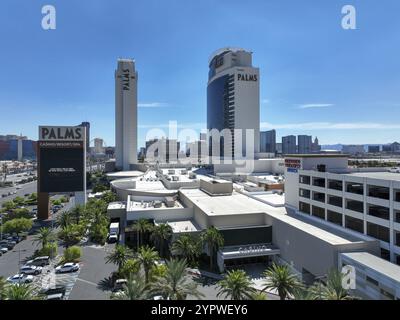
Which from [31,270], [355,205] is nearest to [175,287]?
[355,205]

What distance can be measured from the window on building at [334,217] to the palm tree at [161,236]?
20.8 m

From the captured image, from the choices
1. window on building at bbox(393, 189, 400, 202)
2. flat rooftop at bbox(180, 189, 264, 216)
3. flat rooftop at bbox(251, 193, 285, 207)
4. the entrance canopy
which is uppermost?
window on building at bbox(393, 189, 400, 202)

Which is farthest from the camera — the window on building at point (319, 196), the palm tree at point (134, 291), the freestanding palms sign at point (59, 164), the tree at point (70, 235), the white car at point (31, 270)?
the freestanding palms sign at point (59, 164)

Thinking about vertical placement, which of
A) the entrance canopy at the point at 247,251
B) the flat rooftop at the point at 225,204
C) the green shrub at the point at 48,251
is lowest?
the green shrub at the point at 48,251

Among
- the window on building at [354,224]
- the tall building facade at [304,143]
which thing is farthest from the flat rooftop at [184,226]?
the tall building facade at [304,143]

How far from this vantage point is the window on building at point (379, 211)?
25353mm

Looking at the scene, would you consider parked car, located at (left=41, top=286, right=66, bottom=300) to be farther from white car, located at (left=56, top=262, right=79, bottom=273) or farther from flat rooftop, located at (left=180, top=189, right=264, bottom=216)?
flat rooftop, located at (left=180, top=189, right=264, bottom=216)

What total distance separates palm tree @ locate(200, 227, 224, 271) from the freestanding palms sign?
34.6 metres

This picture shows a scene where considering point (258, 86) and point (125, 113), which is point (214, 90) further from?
point (125, 113)

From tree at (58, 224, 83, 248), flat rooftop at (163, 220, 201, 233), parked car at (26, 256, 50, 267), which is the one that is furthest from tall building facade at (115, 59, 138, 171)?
parked car at (26, 256, 50, 267)

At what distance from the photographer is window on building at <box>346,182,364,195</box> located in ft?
93.0

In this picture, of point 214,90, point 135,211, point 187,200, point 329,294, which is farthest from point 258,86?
point 329,294

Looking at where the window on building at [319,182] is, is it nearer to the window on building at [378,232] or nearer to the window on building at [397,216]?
the window on building at [378,232]

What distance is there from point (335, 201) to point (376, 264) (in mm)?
10393
